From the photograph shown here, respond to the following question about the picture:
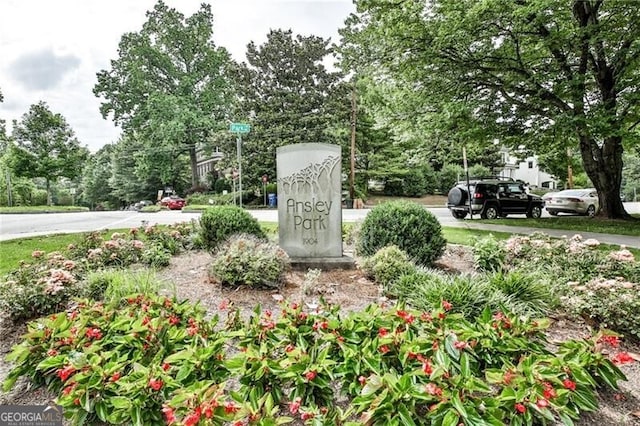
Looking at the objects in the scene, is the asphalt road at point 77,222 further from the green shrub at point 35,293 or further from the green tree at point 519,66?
the green shrub at point 35,293

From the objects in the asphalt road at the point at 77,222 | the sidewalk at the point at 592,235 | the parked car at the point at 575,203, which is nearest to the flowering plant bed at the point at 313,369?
the asphalt road at the point at 77,222

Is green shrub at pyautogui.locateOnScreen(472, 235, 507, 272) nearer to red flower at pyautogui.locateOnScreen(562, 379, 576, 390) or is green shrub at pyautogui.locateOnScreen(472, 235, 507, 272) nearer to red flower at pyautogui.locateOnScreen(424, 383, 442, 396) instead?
red flower at pyautogui.locateOnScreen(562, 379, 576, 390)

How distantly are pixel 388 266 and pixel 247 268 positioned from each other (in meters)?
1.75

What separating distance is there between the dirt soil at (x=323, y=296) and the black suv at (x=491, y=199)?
7728 millimetres

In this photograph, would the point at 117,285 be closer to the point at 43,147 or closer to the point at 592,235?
the point at 592,235

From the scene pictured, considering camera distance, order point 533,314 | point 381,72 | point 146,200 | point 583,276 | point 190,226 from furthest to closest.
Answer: point 146,200, point 381,72, point 190,226, point 583,276, point 533,314

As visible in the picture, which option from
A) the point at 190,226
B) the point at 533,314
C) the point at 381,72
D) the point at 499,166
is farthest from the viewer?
the point at 499,166

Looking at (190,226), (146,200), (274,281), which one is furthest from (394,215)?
(146,200)

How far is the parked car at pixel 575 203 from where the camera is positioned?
51.0ft

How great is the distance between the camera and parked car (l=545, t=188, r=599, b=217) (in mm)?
15555

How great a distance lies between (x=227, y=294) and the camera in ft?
13.0

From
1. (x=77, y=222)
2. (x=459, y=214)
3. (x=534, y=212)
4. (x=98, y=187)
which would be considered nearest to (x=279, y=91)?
(x=77, y=222)

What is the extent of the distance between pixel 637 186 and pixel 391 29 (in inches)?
1715

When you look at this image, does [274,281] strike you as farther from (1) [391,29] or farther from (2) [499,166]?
(2) [499,166]
